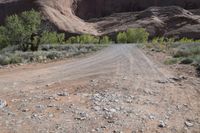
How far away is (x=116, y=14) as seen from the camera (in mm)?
115062

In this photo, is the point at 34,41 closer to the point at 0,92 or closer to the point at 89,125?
the point at 0,92

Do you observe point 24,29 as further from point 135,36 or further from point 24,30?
point 135,36

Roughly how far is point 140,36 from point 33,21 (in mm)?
41212

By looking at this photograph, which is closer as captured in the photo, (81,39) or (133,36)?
(133,36)

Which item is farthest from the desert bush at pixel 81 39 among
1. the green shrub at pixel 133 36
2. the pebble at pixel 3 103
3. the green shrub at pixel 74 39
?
the pebble at pixel 3 103

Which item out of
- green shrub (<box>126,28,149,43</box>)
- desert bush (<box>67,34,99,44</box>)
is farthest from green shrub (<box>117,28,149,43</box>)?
desert bush (<box>67,34,99,44</box>)

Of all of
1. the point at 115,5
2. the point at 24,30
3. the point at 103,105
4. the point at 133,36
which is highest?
the point at 115,5

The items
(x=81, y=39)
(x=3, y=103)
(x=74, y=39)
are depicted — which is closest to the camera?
(x=3, y=103)

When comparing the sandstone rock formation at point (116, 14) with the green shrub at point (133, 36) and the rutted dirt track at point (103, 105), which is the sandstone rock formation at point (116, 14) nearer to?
the green shrub at point (133, 36)

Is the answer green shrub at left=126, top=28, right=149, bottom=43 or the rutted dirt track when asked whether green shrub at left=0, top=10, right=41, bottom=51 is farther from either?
green shrub at left=126, top=28, right=149, bottom=43

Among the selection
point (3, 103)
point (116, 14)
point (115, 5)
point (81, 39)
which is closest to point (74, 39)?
point (81, 39)

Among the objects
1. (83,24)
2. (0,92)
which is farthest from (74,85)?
(83,24)

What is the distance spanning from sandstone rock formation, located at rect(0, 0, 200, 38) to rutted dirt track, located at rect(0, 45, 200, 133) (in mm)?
76797

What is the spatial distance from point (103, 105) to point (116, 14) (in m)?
106
